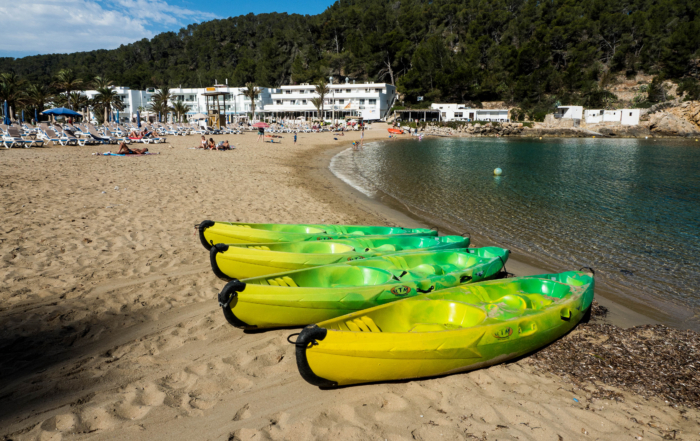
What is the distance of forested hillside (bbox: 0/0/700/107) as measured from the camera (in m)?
71.2

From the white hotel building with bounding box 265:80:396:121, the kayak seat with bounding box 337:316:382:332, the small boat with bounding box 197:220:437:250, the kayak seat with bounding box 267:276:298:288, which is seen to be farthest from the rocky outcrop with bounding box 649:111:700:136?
the kayak seat with bounding box 337:316:382:332

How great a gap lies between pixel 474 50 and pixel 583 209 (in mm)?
76153

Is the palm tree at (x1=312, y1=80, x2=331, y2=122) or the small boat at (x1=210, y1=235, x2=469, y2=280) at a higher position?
the palm tree at (x1=312, y1=80, x2=331, y2=122)

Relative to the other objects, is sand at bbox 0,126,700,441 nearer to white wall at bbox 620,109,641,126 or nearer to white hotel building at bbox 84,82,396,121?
white hotel building at bbox 84,82,396,121

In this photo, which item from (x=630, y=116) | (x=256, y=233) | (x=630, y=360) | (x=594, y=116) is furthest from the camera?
(x=594, y=116)

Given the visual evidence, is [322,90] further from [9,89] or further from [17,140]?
[17,140]

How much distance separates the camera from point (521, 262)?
8141 mm

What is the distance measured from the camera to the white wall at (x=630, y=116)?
6088 centimetres

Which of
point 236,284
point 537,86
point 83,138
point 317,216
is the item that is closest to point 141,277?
point 236,284

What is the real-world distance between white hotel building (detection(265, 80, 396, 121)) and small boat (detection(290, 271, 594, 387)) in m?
68.4

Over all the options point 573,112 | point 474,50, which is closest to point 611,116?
point 573,112

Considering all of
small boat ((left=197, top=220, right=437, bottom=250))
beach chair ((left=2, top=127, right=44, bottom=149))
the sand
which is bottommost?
the sand

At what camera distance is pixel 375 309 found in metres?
4.09

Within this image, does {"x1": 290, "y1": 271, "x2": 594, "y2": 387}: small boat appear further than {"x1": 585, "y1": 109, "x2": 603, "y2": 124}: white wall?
No
